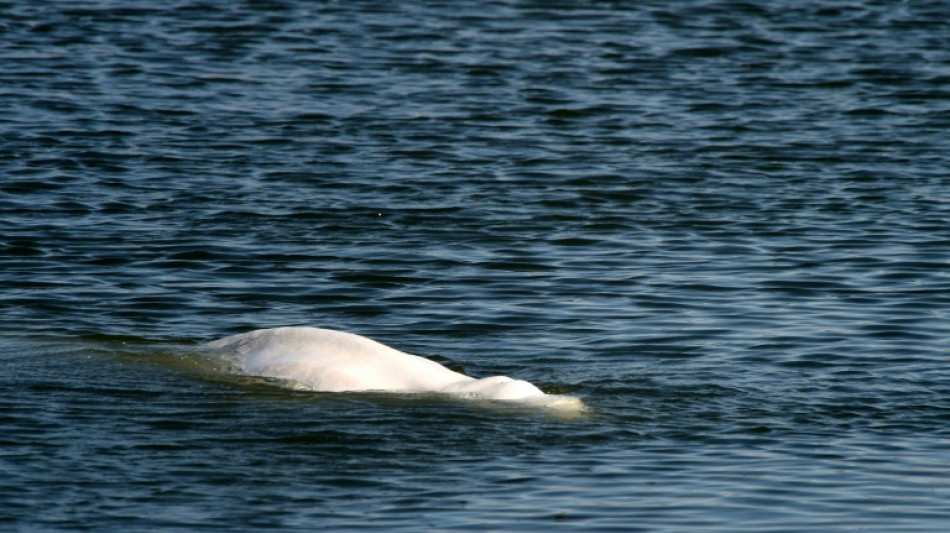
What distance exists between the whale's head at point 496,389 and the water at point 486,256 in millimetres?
143

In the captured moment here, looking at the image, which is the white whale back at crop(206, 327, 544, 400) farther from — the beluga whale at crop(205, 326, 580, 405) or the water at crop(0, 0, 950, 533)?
the water at crop(0, 0, 950, 533)

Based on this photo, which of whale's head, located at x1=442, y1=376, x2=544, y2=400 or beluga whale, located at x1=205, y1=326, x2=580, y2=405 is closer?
whale's head, located at x1=442, y1=376, x2=544, y2=400

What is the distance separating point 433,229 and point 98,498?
8850 millimetres

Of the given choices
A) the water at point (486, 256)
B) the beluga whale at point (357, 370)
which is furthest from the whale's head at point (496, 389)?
the water at point (486, 256)

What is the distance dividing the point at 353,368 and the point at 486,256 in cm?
520

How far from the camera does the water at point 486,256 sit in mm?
10922

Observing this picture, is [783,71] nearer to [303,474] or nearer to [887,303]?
[887,303]

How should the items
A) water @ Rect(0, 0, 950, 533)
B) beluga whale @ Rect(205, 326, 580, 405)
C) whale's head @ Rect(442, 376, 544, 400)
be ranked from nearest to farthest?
water @ Rect(0, 0, 950, 533) → whale's head @ Rect(442, 376, 544, 400) → beluga whale @ Rect(205, 326, 580, 405)

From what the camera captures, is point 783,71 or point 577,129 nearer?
point 577,129

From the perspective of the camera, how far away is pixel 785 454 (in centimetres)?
1155

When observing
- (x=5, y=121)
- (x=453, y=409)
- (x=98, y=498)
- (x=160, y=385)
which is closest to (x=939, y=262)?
(x=453, y=409)

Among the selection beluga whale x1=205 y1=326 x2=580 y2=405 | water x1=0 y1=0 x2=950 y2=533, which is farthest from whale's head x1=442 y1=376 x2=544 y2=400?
water x1=0 y1=0 x2=950 y2=533

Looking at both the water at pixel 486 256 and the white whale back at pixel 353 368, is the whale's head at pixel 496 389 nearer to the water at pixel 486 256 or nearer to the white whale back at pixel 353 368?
the white whale back at pixel 353 368

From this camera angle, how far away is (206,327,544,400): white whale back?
12.5m
